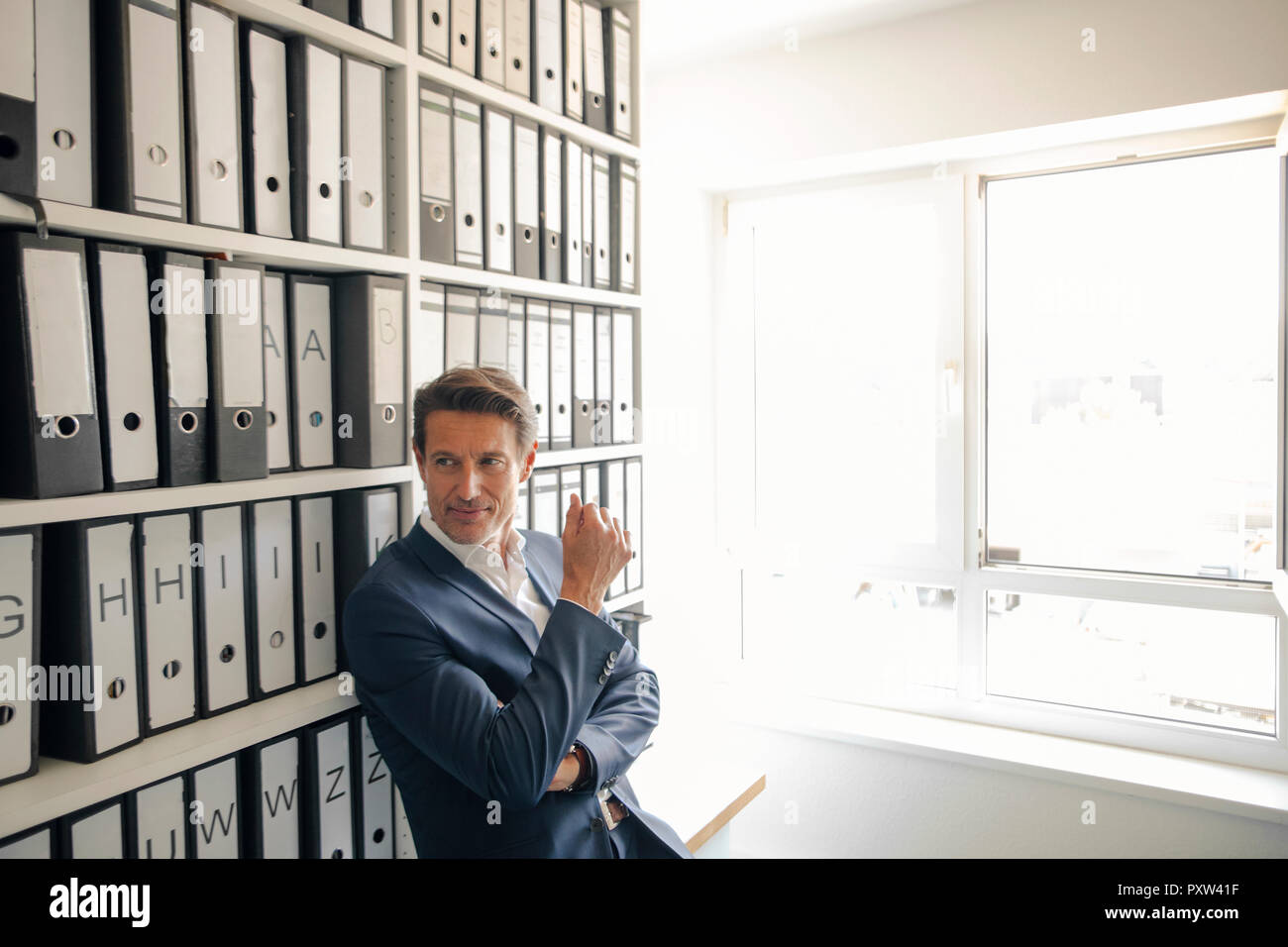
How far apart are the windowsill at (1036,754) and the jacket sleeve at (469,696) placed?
63.4 inches

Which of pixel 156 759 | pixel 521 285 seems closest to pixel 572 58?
pixel 521 285

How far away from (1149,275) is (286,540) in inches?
90.1

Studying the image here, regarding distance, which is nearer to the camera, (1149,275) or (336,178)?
(336,178)

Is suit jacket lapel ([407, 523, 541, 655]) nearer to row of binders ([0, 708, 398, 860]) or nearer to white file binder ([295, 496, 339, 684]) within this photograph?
white file binder ([295, 496, 339, 684])

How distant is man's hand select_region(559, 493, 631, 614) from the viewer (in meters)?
1.30

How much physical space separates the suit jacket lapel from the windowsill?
5.11ft

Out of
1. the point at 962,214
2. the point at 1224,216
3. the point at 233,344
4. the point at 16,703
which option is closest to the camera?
the point at 16,703

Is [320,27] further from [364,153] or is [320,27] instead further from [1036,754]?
[1036,754]

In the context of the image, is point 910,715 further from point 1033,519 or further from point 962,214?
point 962,214

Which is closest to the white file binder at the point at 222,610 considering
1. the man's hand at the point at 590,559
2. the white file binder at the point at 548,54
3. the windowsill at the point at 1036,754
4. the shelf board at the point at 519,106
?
the man's hand at the point at 590,559

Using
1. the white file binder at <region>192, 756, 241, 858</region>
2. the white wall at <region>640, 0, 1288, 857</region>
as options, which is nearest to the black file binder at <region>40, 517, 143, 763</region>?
the white file binder at <region>192, 756, 241, 858</region>

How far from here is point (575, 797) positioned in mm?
1345

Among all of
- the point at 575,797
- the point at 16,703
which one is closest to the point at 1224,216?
the point at 575,797
